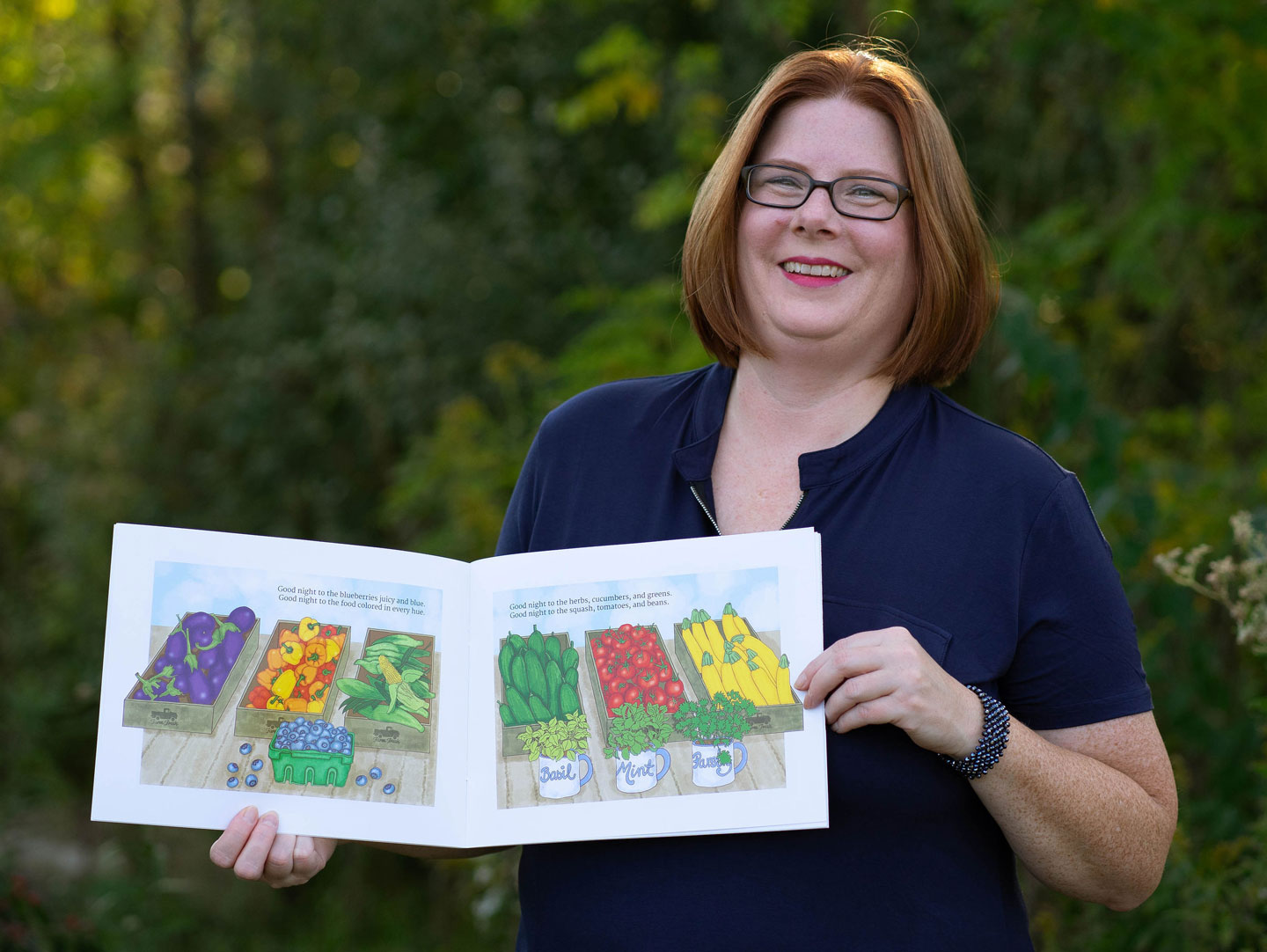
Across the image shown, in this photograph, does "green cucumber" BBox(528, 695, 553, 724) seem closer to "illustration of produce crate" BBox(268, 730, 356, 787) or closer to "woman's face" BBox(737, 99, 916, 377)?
"illustration of produce crate" BBox(268, 730, 356, 787)

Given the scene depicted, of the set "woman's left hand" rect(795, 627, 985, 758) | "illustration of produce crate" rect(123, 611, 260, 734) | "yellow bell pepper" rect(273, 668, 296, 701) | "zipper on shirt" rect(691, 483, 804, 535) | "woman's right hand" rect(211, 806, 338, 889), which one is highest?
"zipper on shirt" rect(691, 483, 804, 535)

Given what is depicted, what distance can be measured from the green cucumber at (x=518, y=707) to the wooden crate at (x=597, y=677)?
10 centimetres

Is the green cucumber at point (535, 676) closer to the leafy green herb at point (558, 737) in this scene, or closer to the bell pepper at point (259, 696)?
the leafy green herb at point (558, 737)

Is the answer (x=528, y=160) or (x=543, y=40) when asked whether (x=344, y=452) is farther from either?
(x=543, y=40)

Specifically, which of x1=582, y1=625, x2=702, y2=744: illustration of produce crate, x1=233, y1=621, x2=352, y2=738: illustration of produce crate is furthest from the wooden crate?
x1=233, y1=621, x2=352, y2=738: illustration of produce crate

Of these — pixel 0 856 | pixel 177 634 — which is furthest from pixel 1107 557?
pixel 0 856

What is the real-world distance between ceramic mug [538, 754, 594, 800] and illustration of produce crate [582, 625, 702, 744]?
2.0 inches

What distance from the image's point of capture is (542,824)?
1589 mm

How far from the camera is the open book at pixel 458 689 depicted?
1575mm

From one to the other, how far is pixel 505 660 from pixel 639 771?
25 cm

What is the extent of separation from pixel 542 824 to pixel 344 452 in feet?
20.1

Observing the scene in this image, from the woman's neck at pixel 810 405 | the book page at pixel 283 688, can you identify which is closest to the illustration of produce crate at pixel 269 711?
the book page at pixel 283 688

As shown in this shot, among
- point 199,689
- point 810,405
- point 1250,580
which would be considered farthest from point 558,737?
point 1250,580

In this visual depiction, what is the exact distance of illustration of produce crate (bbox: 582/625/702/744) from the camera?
1.61 metres
